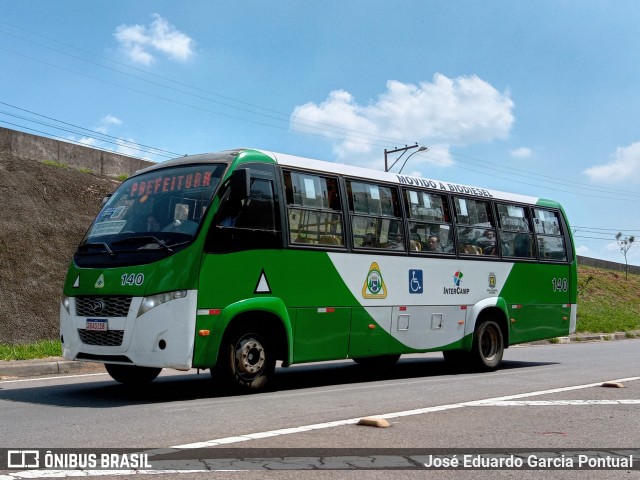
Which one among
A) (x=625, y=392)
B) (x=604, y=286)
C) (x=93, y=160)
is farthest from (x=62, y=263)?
(x=604, y=286)

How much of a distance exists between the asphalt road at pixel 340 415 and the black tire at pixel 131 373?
205mm

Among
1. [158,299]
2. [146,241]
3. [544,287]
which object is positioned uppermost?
[146,241]

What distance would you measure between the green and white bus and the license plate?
22 millimetres

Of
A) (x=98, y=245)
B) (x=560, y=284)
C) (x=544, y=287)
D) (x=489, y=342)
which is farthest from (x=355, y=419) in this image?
(x=560, y=284)

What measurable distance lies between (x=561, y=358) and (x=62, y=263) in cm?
1132

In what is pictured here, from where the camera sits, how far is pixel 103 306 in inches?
368

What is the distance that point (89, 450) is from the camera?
5.99 meters

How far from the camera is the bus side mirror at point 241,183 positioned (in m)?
9.48

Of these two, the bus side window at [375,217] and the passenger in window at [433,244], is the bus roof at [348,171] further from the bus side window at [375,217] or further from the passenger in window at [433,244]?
the passenger in window at [433,244]

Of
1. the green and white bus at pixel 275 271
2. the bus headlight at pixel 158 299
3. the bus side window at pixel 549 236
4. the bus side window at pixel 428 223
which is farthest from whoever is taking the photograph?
the bus side window at pixel 549 236

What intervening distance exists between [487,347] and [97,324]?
715cm

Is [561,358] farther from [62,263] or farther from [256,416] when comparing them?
[62,263]

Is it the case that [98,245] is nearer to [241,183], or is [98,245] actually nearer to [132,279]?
[132,279]

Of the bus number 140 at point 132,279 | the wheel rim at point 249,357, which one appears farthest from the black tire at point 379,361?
the bus number 140 at point 132,279
